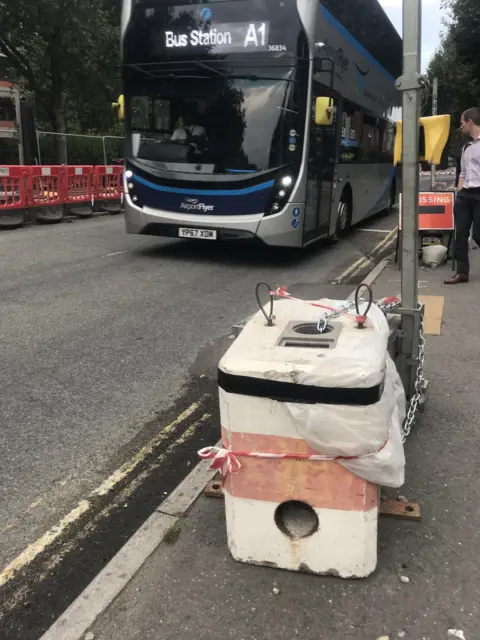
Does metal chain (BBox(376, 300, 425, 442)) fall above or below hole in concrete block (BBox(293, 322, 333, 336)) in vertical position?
below

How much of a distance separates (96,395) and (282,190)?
5124 mm

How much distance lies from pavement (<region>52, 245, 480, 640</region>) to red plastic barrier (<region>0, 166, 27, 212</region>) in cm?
1228

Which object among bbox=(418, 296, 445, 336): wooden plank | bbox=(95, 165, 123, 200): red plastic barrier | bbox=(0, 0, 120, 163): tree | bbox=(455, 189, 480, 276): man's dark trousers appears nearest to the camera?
bbox=(418, 296, 445, 336): wooden plank

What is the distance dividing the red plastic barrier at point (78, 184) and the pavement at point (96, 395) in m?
6.26

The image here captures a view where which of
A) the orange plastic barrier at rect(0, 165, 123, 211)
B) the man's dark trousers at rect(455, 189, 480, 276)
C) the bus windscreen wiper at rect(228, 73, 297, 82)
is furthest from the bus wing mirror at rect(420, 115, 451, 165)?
the orange plastic barrier at rect(0, 165, 123, 211)

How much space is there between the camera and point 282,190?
8.52m

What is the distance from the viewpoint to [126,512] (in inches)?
114

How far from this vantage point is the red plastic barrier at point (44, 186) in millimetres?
14164

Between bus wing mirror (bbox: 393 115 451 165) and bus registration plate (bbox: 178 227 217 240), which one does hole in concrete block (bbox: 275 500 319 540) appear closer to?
bus wing mirror (bbox: 393 115 451 165)

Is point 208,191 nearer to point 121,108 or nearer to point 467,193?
point 121,108

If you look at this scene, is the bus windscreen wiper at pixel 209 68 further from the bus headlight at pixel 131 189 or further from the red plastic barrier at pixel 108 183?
the red plastic barrier at pixel 108 183

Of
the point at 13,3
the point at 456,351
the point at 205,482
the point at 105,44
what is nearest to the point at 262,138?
the point at 456,351

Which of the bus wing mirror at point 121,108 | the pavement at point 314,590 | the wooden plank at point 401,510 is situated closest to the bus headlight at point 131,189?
the bus wing mirror at point 121,108

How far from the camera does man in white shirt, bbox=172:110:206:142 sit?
8.79 m
